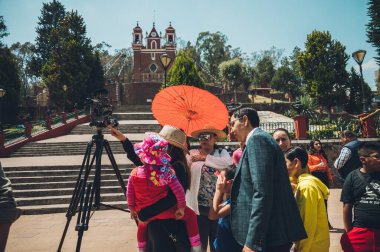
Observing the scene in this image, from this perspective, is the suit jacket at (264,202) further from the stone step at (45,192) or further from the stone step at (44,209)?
the stone step at (45,192)

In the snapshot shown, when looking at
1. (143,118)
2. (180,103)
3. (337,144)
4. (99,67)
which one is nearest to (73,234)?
(180,103)

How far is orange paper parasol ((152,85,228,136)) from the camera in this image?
3989 millimetres

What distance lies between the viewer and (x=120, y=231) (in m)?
5.97

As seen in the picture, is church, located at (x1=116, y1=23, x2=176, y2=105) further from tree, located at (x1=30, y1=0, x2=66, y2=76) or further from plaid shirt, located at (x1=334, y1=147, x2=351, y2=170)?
plaid shirt, located at (x1=334, y1=147, x2=351, y2=170)

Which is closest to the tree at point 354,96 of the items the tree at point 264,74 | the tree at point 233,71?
the tree at point 233,71

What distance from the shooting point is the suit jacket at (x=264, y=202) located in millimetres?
2010

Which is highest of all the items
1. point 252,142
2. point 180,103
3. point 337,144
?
point 180,103

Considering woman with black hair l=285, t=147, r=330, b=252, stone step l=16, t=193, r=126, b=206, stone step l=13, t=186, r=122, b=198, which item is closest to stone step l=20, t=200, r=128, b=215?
stone step l=16, t=193, r=126, b=206

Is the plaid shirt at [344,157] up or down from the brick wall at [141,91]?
down

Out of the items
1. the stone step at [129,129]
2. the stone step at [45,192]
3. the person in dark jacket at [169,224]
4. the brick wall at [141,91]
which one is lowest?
the stone step at [45,192]

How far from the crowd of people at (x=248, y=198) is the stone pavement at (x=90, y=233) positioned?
7.10ft

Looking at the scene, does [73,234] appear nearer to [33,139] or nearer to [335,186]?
[335,186]

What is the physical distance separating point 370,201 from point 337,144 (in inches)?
401

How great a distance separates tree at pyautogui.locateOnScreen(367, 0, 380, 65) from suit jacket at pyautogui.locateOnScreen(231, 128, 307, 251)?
106 feet
